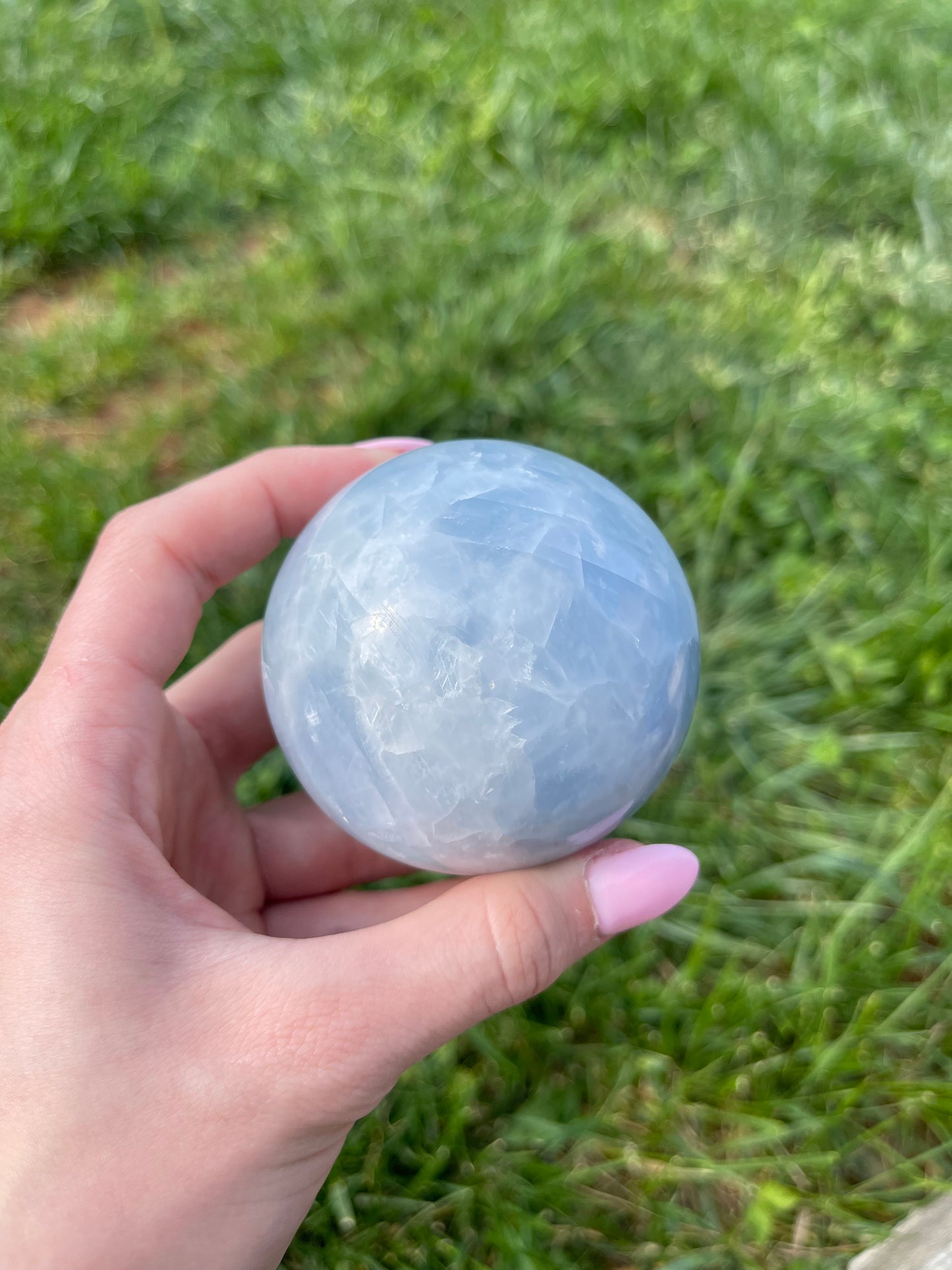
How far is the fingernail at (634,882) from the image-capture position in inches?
47.9

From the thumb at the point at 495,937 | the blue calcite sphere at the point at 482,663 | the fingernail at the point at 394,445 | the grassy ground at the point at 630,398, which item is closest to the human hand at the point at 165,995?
the thumb at the point at 495,937

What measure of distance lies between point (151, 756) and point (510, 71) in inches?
94.7

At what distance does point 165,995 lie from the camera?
3.52ft

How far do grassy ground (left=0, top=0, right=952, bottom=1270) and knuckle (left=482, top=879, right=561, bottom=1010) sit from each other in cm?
51

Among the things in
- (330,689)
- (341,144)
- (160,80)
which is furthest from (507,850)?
(160,80)

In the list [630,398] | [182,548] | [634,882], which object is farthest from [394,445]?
[634,882]

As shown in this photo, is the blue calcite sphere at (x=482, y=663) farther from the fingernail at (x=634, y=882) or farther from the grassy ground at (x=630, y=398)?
the grassy ground at (x=630, y=398)

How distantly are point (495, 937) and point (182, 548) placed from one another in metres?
0.82

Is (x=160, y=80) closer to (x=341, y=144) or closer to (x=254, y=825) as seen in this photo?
(x=341, y=144)

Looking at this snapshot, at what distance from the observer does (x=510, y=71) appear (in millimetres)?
2773

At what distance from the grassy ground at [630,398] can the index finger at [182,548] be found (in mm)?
406

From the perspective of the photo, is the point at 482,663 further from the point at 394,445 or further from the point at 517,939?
the point at 394,445

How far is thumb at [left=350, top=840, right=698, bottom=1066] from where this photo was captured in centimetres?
109

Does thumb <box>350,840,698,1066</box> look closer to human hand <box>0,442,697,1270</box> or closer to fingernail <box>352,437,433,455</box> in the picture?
human hand <box>0,442,697,1270</box>
